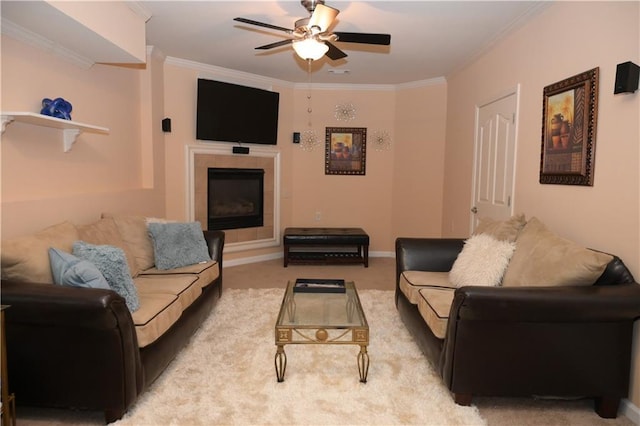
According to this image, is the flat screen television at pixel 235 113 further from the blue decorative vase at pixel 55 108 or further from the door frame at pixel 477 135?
the door frame at pixel 477 135

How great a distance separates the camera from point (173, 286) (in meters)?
2.78

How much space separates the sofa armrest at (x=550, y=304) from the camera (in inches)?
77.4

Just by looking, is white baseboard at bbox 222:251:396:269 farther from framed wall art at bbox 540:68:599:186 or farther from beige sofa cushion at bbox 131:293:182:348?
framed wall art at bbox 540:68:599:186

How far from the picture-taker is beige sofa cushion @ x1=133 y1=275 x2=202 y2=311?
2.69 m

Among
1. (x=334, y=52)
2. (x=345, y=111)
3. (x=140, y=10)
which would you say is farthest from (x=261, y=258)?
(x=140, y=10)

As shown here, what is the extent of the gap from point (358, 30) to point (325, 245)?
2.71m

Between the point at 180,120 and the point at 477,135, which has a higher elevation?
the point at 180,120

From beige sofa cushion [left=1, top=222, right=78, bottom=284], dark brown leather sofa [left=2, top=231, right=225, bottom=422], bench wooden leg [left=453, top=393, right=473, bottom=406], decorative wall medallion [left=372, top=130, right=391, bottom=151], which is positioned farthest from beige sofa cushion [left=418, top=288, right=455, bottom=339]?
decorative wall medallion [left=372, top=130, right=391, bottom=151]

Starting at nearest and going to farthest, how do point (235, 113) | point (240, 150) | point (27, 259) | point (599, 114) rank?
1. point (27, 259)
2. point (599, 114)
3. point (235, 113)
4. point (240, 150)

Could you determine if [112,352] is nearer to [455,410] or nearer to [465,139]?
[455,410]

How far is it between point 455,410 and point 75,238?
7.93 feet

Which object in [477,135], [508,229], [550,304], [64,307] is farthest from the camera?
[477,135]

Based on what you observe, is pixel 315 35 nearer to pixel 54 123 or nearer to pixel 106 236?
pixel 54 123

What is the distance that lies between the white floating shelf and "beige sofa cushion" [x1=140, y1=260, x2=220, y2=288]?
1131 mm
